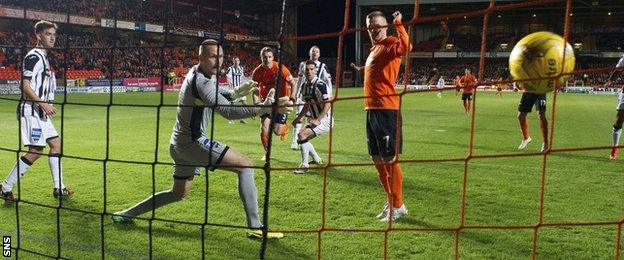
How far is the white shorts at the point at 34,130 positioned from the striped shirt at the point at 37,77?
0.06m

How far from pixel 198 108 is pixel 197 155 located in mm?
372

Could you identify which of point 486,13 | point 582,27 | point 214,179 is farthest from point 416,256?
point 582,27

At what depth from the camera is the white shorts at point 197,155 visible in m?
4.11

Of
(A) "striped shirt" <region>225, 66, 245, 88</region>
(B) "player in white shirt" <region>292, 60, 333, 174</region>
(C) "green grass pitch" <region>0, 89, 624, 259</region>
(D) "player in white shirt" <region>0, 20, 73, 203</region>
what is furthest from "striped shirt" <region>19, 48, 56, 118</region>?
(A) "striped shirt" <region>225, 66, 245, 88</region>

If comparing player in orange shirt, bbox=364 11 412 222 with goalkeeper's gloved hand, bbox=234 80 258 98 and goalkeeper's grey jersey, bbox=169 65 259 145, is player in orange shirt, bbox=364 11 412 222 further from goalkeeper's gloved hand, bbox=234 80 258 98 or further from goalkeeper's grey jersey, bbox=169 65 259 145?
Result: goalkeeper's grey jersey, bbox=169 65 259 145

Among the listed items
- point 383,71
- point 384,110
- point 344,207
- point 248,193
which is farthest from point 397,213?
point 248,193

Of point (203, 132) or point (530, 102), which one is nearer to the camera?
point (203, 132)

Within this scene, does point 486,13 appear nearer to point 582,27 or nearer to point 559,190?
point 559,190

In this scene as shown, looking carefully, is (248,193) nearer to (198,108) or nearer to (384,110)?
(198,108)

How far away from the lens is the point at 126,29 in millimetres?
27781

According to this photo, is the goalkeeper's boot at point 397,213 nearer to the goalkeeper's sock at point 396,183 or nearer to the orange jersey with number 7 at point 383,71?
the goalkeeper's sock at point 396,183

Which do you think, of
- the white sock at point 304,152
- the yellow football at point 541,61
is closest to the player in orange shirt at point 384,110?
the yellow football at point 541,61

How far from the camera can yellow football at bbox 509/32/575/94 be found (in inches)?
145

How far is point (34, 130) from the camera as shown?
5.48 m
